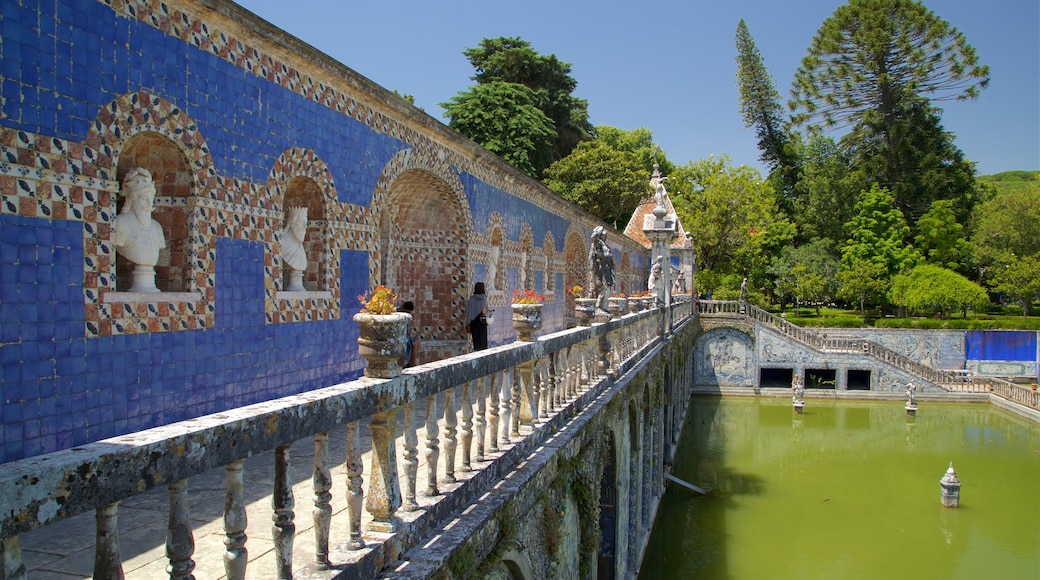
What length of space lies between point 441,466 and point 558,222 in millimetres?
16684

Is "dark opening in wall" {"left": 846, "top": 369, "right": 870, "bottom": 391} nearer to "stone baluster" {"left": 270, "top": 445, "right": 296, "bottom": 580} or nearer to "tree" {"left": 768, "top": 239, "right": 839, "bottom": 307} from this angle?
"tree" {"left": 768, "top": 239, "right": 839, "bottom": 307}

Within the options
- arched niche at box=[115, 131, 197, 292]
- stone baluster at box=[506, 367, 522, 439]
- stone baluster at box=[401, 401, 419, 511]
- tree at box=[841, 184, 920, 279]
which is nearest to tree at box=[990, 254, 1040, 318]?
tree at box=[841, 184, 920, 279]

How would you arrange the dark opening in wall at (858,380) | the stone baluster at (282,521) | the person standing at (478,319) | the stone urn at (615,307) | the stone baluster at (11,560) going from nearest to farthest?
the stone baluster at (11,560) < the stone baluster at (282,521) < the stone urn at (615,307) < the person standing at (478,319) < the dark opening in wall at (858,380)

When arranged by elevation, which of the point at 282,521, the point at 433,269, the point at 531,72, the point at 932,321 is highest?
the point at 531,72

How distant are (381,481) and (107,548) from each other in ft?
5.29

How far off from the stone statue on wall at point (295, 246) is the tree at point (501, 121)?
30.1 metres

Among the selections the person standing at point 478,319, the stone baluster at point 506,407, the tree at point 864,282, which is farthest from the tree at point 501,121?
the stone baluster at point 506,407

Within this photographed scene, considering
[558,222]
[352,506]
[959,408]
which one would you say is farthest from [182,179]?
[959,408]

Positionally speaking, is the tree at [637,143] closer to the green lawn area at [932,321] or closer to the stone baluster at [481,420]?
the green lawn area at [932,321]

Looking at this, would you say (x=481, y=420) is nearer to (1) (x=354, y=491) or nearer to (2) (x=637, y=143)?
(1) (x=354, y=491)

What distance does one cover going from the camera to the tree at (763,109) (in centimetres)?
5725

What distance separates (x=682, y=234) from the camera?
126 ft

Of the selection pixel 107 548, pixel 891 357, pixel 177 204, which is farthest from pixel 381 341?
pixel 891 357

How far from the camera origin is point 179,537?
2375 mm
